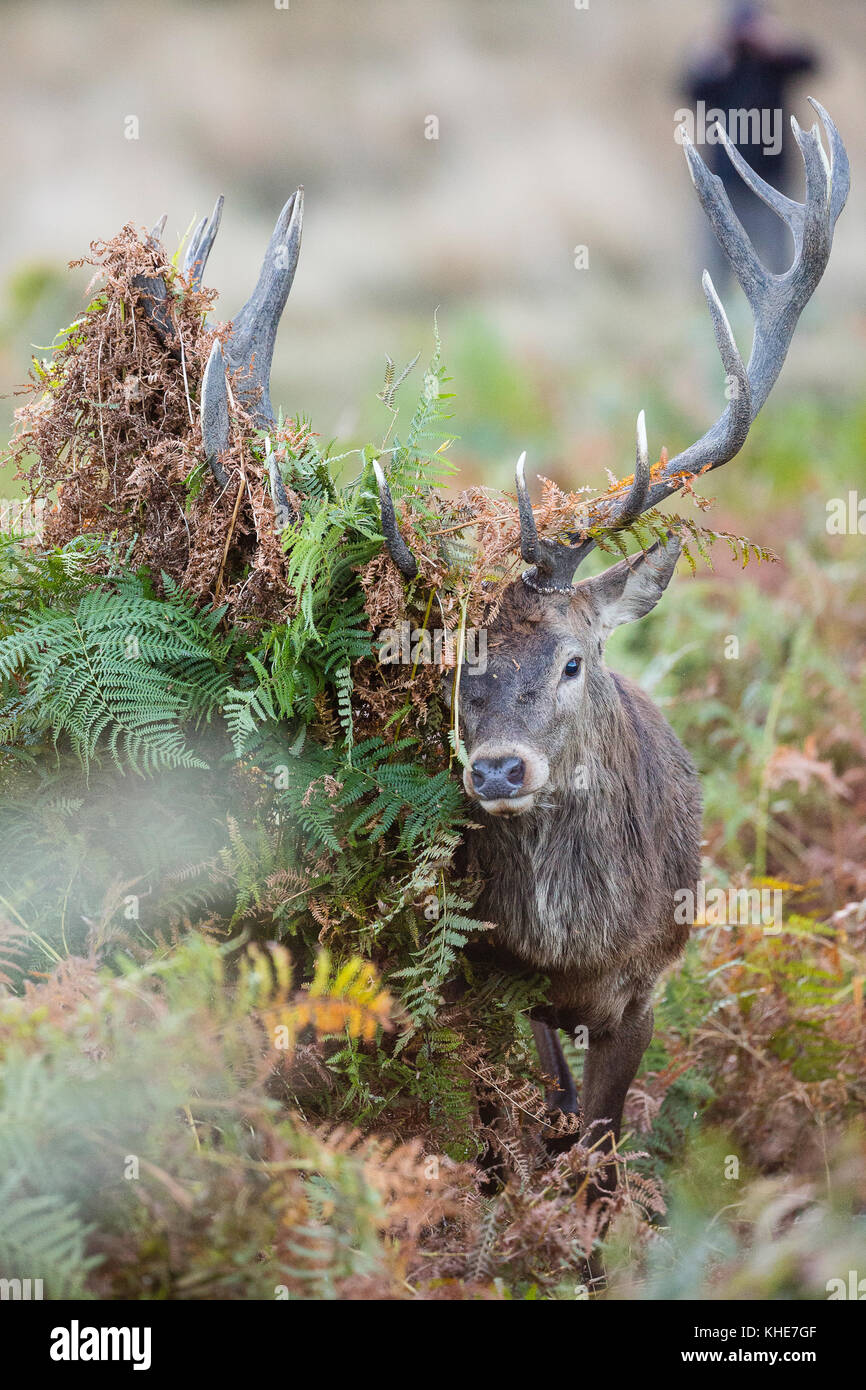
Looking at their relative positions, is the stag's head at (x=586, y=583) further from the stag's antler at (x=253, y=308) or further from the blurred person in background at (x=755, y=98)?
the blurred person in background at (x=755, y=98)

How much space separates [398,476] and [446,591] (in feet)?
1.12

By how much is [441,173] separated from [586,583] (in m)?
15.2

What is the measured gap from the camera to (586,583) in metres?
3.92

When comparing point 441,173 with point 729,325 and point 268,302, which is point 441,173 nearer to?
point 268,302

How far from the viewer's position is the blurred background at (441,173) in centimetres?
1335

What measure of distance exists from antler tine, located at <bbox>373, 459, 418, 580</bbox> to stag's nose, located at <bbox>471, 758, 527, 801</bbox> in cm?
55

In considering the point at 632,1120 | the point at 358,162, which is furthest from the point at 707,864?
the point at 358,162

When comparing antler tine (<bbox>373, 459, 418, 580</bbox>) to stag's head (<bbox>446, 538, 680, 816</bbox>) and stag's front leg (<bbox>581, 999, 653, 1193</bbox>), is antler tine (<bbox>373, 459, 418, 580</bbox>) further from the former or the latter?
stag's front leg (<bbox>581, 999, 653, 1193</bbox>)

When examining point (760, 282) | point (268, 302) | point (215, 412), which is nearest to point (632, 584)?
point (760, 282)

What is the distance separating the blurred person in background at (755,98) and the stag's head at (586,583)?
23.9 ft

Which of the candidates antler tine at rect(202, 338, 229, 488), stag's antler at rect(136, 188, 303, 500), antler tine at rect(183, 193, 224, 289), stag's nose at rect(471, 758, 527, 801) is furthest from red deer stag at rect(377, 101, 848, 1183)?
antler tine at rect(183, 193, 224, 289)

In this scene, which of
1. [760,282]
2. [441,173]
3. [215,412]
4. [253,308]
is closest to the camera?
[215,412]

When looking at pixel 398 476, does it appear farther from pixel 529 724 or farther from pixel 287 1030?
pixel 287 1030

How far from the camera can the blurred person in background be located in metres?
11.1
